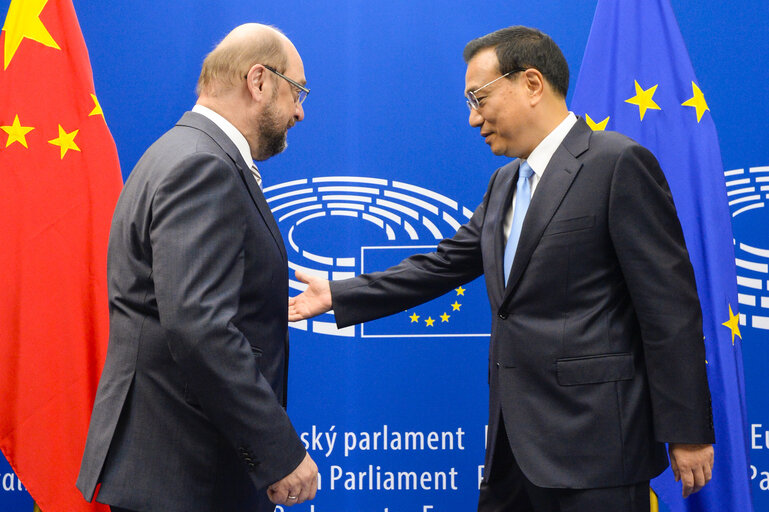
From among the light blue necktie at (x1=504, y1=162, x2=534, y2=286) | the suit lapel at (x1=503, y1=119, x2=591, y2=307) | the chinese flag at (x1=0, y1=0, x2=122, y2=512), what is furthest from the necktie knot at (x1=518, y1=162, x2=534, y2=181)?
the chinese flag at (x1=0, y1=0, x2=122, y2=512)

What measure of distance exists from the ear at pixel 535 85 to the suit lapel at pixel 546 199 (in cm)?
20

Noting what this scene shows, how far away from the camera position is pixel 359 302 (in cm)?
233

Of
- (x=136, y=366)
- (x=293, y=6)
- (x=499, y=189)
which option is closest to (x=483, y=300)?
(x=499, y=189)

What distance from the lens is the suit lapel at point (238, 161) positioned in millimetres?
1571

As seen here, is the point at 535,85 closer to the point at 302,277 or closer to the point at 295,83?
the point at 295,83

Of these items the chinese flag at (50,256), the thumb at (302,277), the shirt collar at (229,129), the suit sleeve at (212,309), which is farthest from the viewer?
the chinese flag at (50,256)

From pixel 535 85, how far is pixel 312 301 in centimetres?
98

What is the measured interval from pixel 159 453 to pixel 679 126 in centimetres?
210

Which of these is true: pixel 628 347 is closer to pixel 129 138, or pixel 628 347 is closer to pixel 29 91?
pixel 29 91

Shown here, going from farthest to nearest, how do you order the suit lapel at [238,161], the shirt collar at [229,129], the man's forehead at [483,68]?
the man's forehead at [483,68] < the shirt collar at [229,129] < the suit lapel at [238,161]

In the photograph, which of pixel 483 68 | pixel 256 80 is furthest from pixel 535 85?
pixel 256 80

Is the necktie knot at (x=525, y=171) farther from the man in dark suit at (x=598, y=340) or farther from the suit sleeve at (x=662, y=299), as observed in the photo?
the suit sleeve at (x=662, y=299)

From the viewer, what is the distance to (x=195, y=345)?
1359 mm

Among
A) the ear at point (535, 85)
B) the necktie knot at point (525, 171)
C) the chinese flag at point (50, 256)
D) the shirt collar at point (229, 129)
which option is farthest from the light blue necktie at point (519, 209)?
the chinese flag at point (50, 256)
